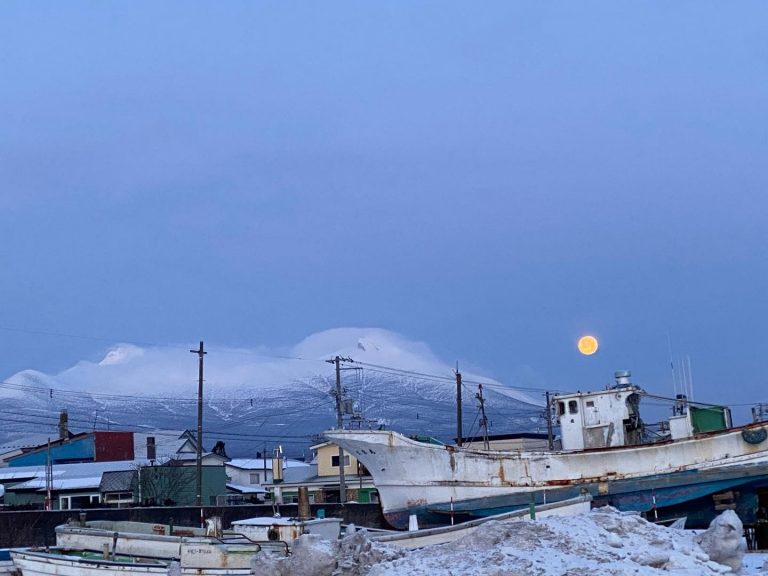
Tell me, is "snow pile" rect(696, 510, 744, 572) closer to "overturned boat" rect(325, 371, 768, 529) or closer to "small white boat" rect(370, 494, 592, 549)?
"small white boat" rect(370, 494, 592, 549)

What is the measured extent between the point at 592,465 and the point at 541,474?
1.73 meters

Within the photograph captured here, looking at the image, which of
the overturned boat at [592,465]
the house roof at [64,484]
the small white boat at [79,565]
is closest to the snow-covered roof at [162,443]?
the house roof at [64,484]

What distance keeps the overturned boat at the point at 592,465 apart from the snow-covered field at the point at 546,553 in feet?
30.7

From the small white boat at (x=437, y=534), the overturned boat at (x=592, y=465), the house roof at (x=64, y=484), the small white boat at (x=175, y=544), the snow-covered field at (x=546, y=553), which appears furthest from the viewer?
the house roof at (x=64, y=484)

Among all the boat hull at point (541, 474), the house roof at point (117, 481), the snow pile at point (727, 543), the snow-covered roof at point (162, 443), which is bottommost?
the snow pile at point (727, 543)

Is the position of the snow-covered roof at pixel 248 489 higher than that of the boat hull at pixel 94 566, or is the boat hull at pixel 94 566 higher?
the snow-covered roof at pixel 248 489

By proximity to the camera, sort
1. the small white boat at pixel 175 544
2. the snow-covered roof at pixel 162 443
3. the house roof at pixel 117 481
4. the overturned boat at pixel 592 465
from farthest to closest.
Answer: the snow-covered roof at pixel 162 443, the house roof at pixel 117 481, the overturned boat at pixel 592 465, the small white boat at pixel 175 544

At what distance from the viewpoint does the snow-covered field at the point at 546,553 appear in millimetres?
17750

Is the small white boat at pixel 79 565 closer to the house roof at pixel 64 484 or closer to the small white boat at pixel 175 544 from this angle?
the small white boat at pixel 175 544

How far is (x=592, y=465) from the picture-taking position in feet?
104

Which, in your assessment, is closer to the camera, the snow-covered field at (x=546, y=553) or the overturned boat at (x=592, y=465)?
the snow-covered field at (x=546, y=553)

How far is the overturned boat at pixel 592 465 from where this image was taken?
29.5 meters

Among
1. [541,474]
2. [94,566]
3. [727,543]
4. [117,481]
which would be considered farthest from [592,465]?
[117,481]

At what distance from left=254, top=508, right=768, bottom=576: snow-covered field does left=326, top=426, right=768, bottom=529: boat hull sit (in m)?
9.28
